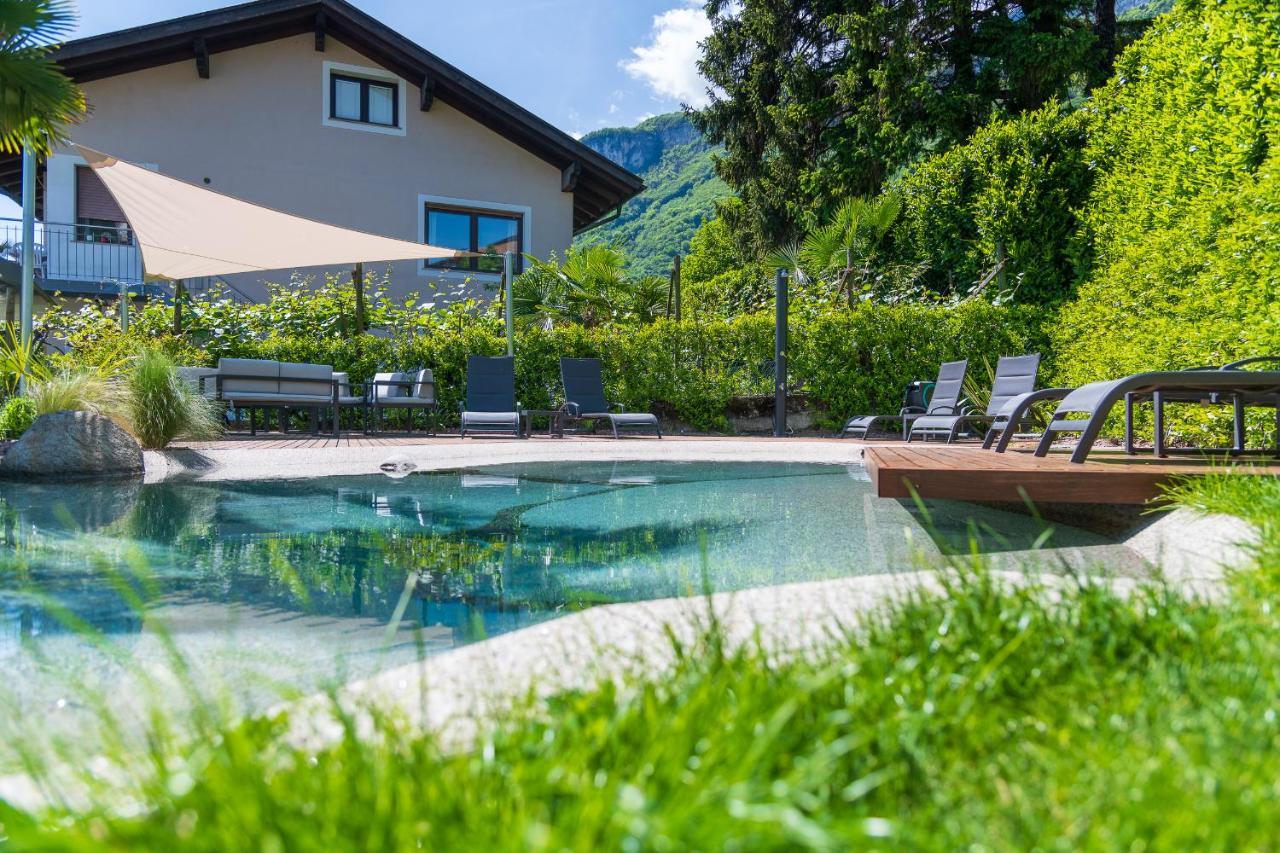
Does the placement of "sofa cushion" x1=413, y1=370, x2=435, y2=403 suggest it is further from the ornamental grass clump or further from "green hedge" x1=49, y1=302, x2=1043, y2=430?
the ornamental grass clump

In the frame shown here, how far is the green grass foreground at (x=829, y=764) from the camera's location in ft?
2.93

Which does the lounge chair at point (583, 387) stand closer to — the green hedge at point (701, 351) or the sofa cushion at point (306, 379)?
the green hedge at point (701, 351)

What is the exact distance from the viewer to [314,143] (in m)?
16.7

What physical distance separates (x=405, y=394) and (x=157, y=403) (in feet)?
16.0

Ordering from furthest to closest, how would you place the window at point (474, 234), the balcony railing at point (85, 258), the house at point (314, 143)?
the window at point (474, 234), the house at point (314, 143), the balcony railing at point (85, 258)

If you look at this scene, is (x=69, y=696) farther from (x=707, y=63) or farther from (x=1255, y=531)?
(x=707, y=63)

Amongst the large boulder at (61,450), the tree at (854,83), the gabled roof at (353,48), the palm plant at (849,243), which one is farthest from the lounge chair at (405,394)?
the tree at (854,83)

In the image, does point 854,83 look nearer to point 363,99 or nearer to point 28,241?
point 363,99

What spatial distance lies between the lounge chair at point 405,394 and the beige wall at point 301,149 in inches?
213

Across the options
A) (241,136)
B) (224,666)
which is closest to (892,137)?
(241,136)

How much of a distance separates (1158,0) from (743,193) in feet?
76.8

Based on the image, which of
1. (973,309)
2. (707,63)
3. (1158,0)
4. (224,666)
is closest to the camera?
(224,666)

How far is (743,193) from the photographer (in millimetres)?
20656

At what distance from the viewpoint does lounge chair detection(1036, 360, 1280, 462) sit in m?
3.54
